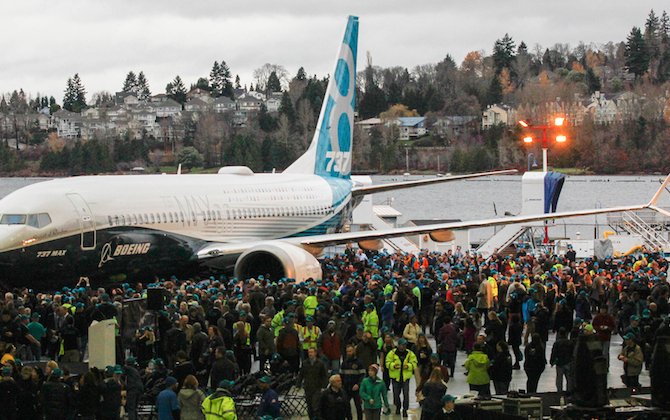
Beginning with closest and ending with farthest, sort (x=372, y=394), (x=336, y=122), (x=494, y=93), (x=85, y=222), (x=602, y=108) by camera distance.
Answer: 1. (x=372, y=394)
2. (x=85, y=222)
3. (x=336, y=122)
4. (x=602, y=108)
5. (x=494, y=93)

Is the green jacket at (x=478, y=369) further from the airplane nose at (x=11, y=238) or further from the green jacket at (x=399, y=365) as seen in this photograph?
the airplane nose at (x=11, y=238)

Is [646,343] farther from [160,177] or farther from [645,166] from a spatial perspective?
[645,166]

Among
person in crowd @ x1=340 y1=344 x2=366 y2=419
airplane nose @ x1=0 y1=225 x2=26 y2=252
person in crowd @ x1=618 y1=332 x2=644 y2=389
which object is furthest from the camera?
airplane nose @ x1=0 y1=225 x2=26 y2=252

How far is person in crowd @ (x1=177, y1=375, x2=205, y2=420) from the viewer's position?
634 inches

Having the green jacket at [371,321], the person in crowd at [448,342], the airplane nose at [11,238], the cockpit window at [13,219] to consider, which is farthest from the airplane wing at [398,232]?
the person in crowd at [448,342]

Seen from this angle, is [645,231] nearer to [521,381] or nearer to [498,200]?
[521,381]

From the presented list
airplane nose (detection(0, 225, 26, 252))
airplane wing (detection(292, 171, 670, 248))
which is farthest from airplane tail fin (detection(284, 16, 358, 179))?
airplane nose (detection(0, 225, 26, 252))

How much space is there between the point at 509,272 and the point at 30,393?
55.4 feet

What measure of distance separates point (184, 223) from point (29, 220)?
5.04 m

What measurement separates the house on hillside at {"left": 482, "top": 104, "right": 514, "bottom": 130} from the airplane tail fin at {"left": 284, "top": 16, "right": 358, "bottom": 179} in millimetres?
135654

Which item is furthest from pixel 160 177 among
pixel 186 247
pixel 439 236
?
pixel 439 236

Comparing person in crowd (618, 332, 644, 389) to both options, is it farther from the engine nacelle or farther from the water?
the water

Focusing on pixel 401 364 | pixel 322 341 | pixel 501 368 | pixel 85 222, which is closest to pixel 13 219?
pixel 85 222

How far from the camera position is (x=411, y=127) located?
595ft
